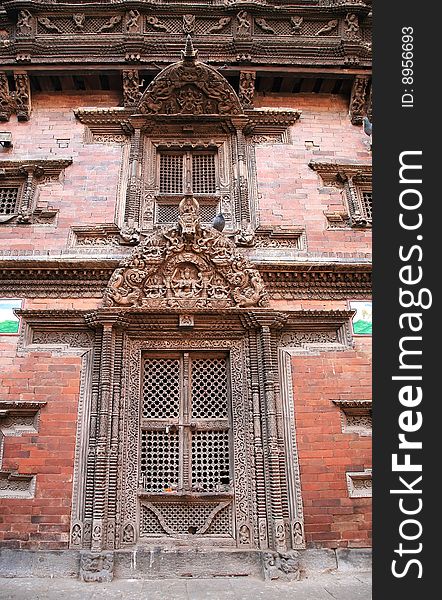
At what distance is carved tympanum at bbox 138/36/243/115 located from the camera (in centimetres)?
925

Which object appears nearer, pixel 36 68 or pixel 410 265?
pixel 410 265

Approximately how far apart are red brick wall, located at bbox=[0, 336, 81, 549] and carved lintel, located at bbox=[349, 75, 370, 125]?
6301 mm

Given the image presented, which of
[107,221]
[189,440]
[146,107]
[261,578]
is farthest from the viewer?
[146,107]

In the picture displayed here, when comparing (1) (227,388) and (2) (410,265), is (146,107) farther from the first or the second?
(2) (410,265)

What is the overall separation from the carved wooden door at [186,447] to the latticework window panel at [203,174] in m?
2.96

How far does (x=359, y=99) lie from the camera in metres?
9.68

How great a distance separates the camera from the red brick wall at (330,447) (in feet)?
22.7

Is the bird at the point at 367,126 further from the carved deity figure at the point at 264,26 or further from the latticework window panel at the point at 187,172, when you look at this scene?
the latticework window panel at the point at 187,172

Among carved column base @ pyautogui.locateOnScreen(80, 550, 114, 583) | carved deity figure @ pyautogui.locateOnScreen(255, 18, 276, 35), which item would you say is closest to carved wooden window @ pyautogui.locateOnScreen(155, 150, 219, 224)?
carved deity figure @ pyautogui.locateOnScreen(255, 18, 276, 35)

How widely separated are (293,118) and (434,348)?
600cm

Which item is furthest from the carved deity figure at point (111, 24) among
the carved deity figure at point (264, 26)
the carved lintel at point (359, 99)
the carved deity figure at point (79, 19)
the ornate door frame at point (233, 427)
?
the ornate door frame at point (233, 427)

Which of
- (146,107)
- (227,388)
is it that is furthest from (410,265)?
(146,107)

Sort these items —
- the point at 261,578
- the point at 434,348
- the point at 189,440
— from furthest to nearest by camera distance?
1. the point at 189,440
2. the point at 261,578
3. the point at 434,348

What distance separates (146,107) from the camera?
940 cm
